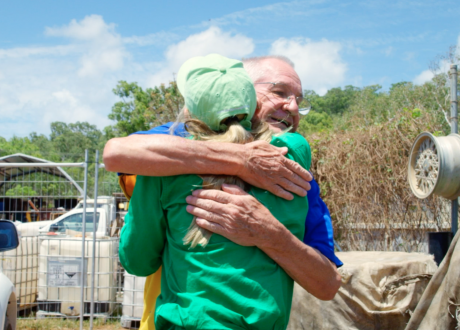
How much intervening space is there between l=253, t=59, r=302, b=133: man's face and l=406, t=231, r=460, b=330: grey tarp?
1.70m

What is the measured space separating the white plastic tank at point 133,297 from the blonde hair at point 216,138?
5044 millimetres

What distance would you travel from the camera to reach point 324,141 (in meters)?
7.05

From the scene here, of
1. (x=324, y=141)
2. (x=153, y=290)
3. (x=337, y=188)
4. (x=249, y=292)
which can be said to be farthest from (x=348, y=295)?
(x=324, y=141)

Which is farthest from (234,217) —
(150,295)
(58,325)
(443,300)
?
(58,325)

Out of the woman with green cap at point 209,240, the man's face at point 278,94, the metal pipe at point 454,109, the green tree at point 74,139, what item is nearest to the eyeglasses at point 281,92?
the man's face at point 278,94

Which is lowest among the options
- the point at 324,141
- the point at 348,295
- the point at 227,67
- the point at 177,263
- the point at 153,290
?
the point at 348,295

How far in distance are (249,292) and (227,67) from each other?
0.71 m

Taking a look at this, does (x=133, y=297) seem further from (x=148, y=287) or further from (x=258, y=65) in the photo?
(x=258, y=65)

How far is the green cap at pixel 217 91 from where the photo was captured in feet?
4.26

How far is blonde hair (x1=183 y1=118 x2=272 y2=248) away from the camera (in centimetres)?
124

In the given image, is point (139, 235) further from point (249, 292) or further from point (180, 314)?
point (249, 292)

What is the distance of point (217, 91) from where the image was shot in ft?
4.25

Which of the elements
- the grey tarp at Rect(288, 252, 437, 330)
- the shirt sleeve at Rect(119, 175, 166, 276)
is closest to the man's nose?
the shirt sleeve at Rect(119, 175, 166, 276)

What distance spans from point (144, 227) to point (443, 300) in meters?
2.40
